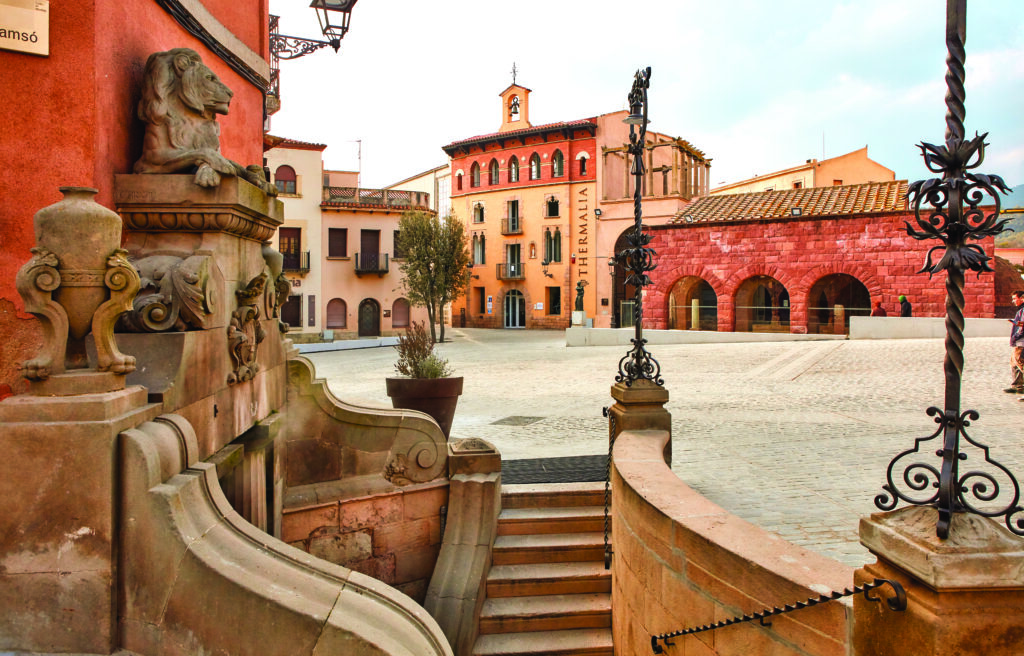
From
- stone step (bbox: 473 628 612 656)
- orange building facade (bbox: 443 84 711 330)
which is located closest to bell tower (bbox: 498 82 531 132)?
orange building facade (bbox: 443 84 711 330)

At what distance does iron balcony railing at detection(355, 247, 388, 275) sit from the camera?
3691 cm

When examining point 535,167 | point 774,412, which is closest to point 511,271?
point 535,167

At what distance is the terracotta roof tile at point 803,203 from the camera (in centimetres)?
2428

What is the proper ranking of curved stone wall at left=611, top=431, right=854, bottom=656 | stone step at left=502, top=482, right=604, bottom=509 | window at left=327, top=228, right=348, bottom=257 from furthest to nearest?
window at left=327, top=228, right=348, bottom=257, stone step at left=502, top=482, right=604, bottom=509, curved stone wall at left=611, top=431, right=854, bottom=656

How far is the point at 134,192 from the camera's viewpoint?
12.6 feet

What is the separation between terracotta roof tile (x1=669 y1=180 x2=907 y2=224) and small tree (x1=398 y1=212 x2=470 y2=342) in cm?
1053

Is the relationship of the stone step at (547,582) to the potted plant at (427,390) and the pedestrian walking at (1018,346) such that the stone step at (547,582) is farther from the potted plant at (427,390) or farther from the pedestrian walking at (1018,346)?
the pedestrian walking at (1018,346)

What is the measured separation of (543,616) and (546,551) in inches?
23.3

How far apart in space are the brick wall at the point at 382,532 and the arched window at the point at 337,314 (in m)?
32.2

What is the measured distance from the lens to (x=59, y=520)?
2805mm

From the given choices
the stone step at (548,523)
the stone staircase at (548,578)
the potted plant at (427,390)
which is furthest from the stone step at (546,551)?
the potted plant at (427,390)

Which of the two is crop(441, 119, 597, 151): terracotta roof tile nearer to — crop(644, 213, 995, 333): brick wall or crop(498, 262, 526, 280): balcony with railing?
crop(498, 262, 526, 280): balcony with railing

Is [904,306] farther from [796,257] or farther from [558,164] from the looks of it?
[558,164]

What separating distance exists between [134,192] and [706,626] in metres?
3.84
